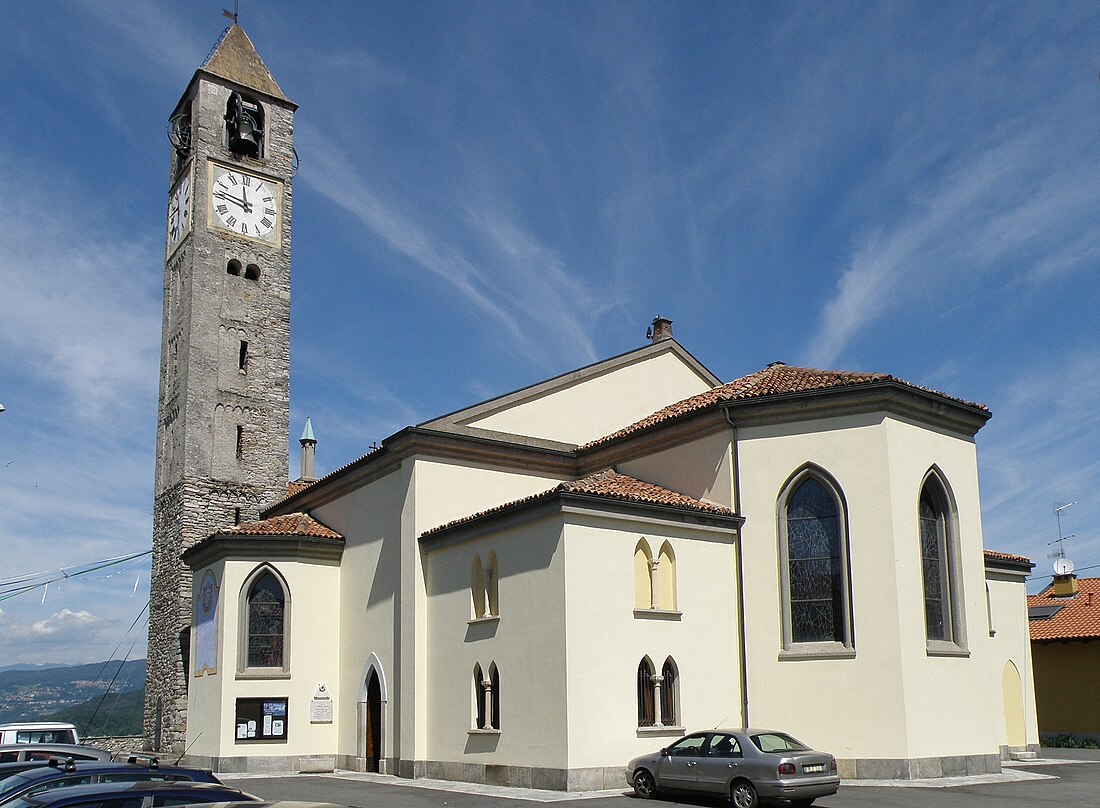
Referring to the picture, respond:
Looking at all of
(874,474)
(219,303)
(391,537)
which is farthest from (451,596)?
(219,303)

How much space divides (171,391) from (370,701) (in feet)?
44.1

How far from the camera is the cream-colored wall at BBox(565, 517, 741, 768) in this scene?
1836 cm

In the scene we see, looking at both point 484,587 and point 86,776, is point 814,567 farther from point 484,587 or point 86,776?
point 86,776

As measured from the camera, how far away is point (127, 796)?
607cm

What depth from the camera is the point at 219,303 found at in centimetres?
3209

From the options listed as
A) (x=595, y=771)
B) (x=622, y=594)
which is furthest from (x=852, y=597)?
(x=595, y=771)

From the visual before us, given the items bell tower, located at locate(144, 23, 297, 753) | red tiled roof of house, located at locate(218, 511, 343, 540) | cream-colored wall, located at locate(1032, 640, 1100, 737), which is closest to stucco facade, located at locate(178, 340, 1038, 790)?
red tiled roof of house, located at locate(218, 511, 343, 540)

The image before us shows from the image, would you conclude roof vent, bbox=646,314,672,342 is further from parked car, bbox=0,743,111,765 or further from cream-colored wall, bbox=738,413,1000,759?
parked car, bbox=0,743,111,765

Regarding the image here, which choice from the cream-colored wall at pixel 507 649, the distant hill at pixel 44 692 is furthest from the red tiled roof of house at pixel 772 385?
the distant hill at pixel 44 692

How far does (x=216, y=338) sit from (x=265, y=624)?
34.3ft

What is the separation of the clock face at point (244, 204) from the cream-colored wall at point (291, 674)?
12.7m

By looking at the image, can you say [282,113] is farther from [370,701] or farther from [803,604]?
[803,604]

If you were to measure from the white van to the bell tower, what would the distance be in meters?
10.7

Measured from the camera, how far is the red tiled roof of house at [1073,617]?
3216 cm
